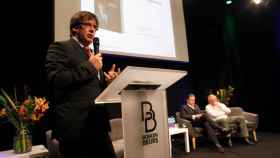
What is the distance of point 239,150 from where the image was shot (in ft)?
12.2

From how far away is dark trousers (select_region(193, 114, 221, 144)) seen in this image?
3930 millimetres

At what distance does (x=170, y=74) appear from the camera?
1.24m

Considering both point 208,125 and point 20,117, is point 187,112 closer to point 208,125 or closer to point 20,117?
point 208,125

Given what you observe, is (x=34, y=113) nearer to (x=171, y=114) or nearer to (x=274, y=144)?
(x=171, y=114)

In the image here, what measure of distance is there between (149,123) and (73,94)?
420 millimetres

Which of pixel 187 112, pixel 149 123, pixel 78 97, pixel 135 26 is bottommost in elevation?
pixel 187 112

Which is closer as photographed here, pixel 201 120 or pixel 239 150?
pixel 239 150

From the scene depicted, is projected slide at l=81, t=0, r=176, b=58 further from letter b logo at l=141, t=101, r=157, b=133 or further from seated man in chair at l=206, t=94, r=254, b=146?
seated man in chair at l=206, t=94, r=254, b=146

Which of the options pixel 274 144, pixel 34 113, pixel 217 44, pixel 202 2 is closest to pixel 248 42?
pixel 217 44

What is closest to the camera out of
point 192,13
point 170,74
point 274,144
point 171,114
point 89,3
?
point 170,74

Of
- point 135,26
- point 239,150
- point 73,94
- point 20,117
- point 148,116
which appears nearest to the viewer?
point 73,94

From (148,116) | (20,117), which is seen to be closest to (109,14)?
(20,117)

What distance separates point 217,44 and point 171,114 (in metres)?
2.25

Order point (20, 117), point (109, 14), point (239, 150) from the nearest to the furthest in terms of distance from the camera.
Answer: point (20, 117), point (109, 14), point (239, 150)
